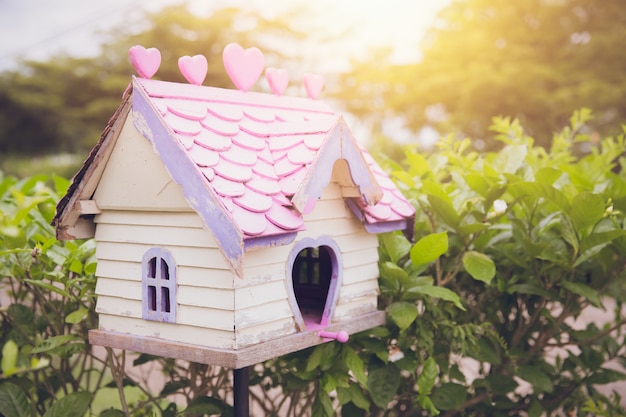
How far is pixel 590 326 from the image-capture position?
2.81 meters

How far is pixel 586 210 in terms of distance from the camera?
7.11 feet

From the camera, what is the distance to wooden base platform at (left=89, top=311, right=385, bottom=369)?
1.68 metres

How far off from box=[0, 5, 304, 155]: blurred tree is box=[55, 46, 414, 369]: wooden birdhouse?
22.6 m

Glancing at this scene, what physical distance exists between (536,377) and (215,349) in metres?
1.41

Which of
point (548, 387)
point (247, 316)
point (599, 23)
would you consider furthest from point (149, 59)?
point (599, 23)

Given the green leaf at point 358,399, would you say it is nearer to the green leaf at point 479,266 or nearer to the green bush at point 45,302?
the green leaf at point 479,266

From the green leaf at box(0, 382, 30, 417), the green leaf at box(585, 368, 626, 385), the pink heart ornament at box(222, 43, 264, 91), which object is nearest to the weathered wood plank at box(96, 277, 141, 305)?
the green leaf at box(0, 382, 30, 417)

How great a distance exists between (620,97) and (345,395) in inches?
628

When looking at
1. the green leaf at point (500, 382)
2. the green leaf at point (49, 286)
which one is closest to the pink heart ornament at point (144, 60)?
the green leaf at point (49, 286)

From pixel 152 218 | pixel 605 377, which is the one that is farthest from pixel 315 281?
pixel 605 377

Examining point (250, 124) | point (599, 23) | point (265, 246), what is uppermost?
point (599, 23)

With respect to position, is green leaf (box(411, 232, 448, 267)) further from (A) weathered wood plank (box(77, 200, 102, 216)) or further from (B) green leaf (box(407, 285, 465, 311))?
(A) weathered wood plank (box(77, 200, 102, 216))

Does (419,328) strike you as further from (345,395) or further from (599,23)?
(599,23)

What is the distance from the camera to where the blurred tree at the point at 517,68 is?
54.6ft
